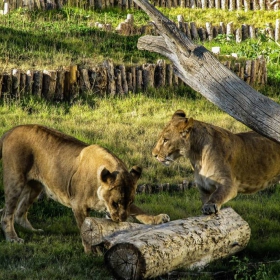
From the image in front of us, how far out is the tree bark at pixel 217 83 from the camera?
7906 millimetres

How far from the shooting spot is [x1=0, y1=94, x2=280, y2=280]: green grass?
857 centimetres

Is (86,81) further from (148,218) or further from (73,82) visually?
(148,218)

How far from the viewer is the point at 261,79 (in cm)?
1805

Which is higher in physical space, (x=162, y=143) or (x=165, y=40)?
(x=165, y=40)

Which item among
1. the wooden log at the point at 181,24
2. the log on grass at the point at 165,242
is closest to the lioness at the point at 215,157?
the log on grass at the point at 165,242

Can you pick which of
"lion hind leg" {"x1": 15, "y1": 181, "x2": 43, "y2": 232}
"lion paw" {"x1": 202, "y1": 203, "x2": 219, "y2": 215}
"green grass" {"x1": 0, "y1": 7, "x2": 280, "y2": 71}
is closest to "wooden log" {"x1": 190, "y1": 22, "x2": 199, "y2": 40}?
"green grass" {"x1": 0, "y1": 7, "x2": 280, "y2": 71}

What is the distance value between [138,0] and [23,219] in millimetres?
3445

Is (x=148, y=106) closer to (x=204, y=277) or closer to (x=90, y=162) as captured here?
(x=90, y=162)

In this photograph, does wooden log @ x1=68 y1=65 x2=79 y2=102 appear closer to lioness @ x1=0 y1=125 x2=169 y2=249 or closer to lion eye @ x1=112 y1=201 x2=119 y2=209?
lioness @ x1=0 y1=125 x2=169 y2=249

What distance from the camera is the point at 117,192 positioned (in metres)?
8.55

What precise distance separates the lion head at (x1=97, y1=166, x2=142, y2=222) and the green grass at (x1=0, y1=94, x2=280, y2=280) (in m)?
0.56

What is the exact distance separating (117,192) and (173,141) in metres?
1.53

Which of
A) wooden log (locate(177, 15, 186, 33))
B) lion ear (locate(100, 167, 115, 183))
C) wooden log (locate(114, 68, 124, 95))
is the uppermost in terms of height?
wooden log (locate(177, 15, 186, 33))

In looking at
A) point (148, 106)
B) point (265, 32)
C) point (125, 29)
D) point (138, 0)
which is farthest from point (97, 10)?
point (138, 0)
